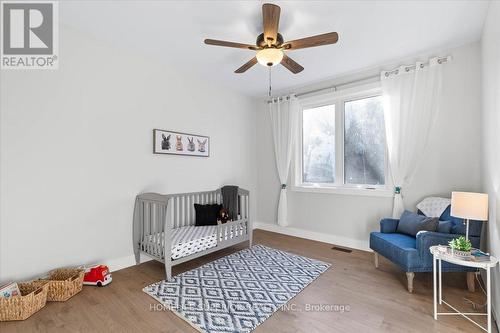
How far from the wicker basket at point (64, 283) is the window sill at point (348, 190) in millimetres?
3242

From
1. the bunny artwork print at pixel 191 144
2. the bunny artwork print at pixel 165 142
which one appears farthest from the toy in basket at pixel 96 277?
the bunny artwork print at pixel 191 144

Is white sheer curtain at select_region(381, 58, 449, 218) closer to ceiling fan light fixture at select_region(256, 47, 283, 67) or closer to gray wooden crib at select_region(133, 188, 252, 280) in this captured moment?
ceiling fan light fixture at select_region(256, 47, 283, 67)

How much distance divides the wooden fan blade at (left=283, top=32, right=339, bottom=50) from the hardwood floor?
2303 mm

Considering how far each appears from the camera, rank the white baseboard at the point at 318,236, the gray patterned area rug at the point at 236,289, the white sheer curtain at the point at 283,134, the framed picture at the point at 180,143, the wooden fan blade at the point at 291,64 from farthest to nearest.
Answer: the white sheer curtain at the point at 283,134 → the white baseboard at the point at 318,236 → the framed picture at the point at 180,143 → the wooden fan blade at the point at 291,64 → the gray patterned area rug at the point at 236,289

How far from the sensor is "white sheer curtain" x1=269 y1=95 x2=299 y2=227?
4176 millimetres

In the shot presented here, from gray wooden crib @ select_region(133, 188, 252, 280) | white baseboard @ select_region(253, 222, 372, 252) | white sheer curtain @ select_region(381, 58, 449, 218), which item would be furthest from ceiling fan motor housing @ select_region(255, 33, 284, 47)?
white baseboard @ select_region(253, 222, 372, 252)

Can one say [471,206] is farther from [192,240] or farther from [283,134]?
[283,134]

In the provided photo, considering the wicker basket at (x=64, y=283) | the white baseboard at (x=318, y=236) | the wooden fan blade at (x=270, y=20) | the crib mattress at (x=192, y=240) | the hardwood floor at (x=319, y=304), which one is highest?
the wooden fan blade at (x=270, y=20)

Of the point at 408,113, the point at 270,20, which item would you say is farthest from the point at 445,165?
the point at 270,20

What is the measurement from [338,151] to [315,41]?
7.06 ft

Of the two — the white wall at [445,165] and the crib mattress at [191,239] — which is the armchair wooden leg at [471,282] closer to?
the white wall at [445,165]

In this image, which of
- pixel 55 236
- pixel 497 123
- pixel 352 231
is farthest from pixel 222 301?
pixel 497 123

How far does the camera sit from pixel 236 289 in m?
2.30

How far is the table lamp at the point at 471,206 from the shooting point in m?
1.80
